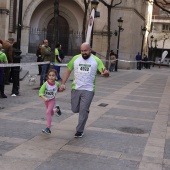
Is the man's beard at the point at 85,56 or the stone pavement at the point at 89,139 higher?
the man's beard at the point at 85,56

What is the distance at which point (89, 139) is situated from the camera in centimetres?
723

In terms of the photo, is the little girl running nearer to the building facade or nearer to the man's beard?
the man's beard

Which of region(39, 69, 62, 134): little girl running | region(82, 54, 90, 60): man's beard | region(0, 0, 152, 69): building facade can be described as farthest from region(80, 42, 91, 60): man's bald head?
region(0, 0, 152, 69): building facade

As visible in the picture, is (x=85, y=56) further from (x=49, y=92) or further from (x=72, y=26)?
(x=72, y=26)

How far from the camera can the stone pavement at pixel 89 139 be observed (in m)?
5.72

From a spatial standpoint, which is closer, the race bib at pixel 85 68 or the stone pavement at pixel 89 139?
the stone pavement at pixel 89 139

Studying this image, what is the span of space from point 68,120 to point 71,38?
29462mm

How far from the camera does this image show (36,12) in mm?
38250

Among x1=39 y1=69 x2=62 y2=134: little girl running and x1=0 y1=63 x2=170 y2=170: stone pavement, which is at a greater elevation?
x1=39 y1=69 x2=62 y2=134: little girl running

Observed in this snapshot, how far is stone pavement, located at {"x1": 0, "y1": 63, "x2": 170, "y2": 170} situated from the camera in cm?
572

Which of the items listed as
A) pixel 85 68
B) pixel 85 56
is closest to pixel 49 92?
pixel 85 68

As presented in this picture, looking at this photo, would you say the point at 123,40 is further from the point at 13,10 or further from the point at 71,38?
the point at 13,10

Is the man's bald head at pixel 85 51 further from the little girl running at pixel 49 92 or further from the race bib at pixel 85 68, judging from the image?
the little girl running at pixel 49 92

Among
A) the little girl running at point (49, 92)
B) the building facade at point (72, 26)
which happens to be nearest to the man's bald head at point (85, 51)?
the little girl running at point (49, 92)
